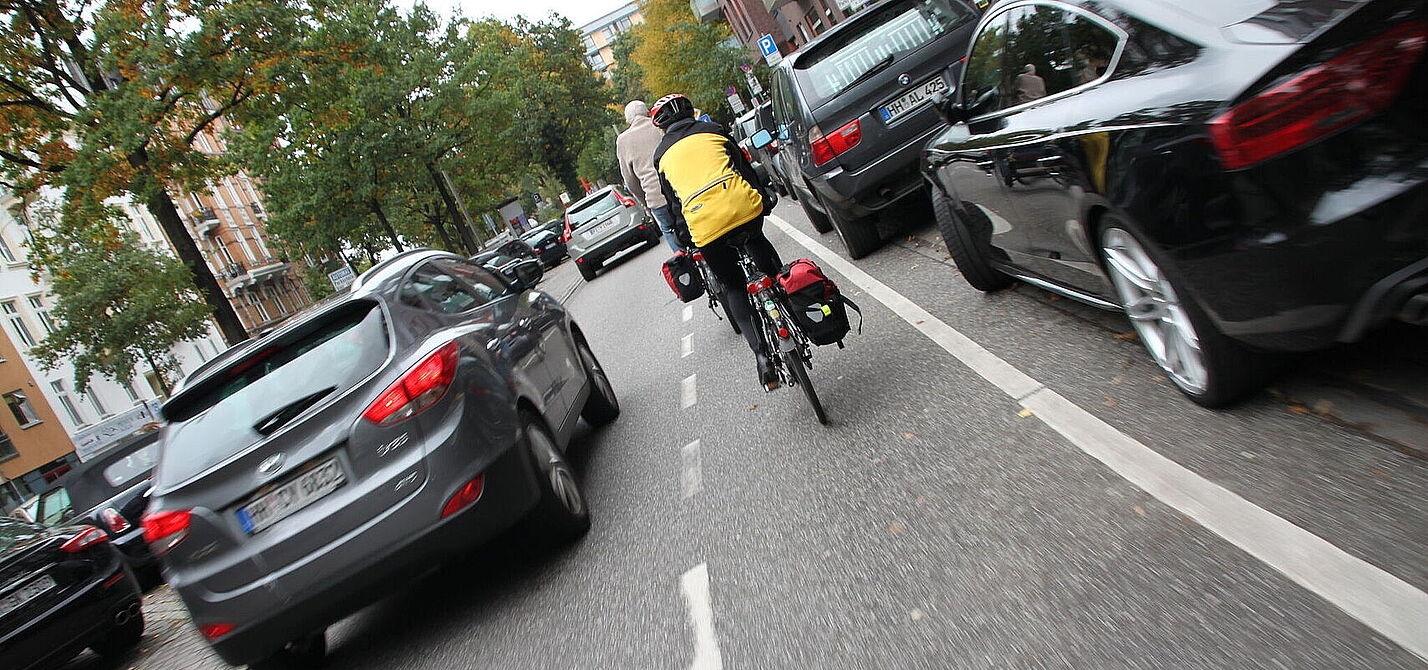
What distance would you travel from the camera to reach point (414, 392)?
401cm

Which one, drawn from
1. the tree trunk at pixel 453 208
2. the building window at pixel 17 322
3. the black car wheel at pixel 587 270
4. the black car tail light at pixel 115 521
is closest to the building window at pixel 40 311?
Answer: the building window at pixel 17 322

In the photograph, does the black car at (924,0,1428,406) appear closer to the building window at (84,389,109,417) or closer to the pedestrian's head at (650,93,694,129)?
the pedestrian's head at (650,93,694,129)

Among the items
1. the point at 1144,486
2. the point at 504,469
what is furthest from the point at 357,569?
the point at 1144,486

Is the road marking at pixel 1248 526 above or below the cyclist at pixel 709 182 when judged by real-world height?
below

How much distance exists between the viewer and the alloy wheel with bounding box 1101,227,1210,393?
3.58m

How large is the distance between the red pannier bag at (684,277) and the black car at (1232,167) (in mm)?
3130

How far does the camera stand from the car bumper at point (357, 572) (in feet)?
12.6

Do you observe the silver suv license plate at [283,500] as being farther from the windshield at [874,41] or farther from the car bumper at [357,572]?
the windshield at [874,41]

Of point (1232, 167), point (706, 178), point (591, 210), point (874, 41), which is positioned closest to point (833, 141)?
point (874, 41)

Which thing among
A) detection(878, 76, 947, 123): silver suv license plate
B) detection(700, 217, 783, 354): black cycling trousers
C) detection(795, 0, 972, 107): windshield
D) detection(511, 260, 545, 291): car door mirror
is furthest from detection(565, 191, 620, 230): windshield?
detection(700, 217, 783, 354): black cycling trousers

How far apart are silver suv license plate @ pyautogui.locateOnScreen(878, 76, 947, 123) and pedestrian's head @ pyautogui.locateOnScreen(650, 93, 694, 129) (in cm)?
326

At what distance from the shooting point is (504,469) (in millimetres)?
4148

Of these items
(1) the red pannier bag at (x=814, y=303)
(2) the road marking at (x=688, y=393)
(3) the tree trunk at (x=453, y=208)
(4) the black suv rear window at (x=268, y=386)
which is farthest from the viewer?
(3) the tree trunk at (x=453, y=208)

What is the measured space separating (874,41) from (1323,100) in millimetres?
6139
